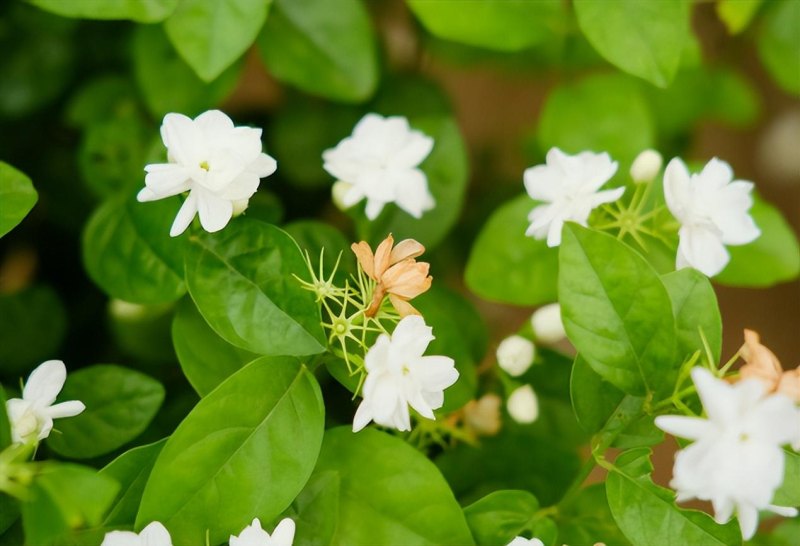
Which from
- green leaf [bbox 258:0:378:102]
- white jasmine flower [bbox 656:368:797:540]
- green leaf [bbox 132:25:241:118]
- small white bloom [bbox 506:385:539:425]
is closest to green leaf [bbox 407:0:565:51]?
green leaf [bbox 258:0:378:102]

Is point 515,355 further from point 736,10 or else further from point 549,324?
point 736,10

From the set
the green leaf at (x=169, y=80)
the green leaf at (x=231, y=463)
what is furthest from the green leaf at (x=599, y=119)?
the green leaf at (x=231, y=463)

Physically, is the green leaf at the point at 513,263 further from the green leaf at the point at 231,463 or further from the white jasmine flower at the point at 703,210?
the green leaf at the point at 231,463

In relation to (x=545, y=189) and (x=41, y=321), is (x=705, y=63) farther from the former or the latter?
(x=41, y=321)

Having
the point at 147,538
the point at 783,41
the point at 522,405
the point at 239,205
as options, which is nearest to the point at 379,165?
the point at 239,205

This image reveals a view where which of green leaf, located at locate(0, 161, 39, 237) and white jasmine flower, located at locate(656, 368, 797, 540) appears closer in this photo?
white jasmine flower, located at locate(656, 368, 797, 540)

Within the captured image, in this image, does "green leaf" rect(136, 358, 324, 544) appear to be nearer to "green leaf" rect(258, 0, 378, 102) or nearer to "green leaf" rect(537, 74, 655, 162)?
"green leaf" rect(258, 0, 378, 102)
